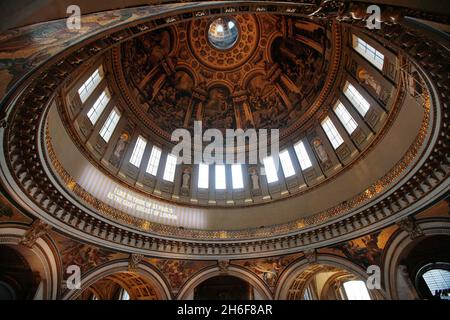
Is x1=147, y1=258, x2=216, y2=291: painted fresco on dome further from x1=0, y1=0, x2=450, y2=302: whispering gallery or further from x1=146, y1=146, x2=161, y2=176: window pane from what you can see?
x1=146, y1=146, x2=161, y2=176: window pane

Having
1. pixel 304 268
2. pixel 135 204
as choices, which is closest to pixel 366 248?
pixel 304 268

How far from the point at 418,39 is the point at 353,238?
946 cm

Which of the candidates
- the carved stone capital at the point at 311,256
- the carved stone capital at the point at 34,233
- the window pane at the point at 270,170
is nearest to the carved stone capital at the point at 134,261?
the carved stone capital at the point at 34,233

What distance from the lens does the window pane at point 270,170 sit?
18484 mm

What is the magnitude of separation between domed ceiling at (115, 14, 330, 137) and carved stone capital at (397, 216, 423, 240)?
11310 mm

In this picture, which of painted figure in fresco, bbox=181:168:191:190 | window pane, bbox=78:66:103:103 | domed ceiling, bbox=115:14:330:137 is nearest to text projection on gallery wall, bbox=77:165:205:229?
painted figure in fresco, bbox=181:168:191:190

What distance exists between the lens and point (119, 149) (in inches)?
650

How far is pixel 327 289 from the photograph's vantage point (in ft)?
67.9

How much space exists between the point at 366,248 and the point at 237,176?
10.1 m

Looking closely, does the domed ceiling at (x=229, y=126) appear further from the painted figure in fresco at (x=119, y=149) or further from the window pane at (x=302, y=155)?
the window pane at (x=302, y=155)

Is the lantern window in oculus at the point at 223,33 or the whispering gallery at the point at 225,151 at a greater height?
the lantern window in oculus at the point at 223,33

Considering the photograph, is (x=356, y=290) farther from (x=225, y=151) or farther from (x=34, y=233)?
(x=34, y=233)

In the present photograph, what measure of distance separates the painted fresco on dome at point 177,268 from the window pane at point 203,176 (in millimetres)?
5980

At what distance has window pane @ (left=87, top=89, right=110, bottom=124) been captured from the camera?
14672 millimetres
